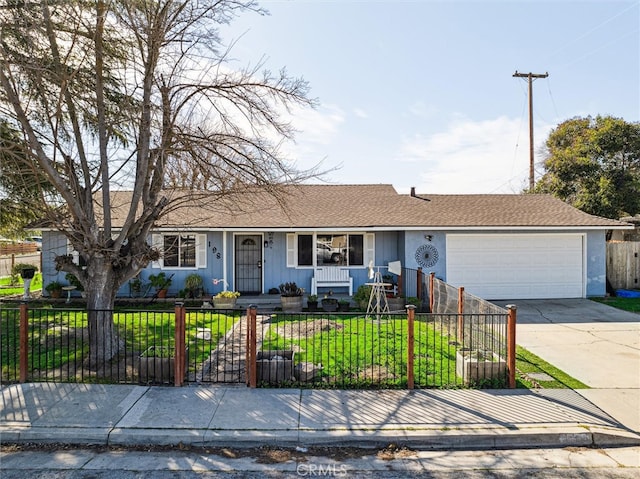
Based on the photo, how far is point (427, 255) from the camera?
44.2 ft

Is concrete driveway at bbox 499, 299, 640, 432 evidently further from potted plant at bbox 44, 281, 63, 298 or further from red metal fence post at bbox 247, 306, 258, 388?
potted plant at bbox 44, 281, 63, 298

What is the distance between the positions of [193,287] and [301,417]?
917 cm

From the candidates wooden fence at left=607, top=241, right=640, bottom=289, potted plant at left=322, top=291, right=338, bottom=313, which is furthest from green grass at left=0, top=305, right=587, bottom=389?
wooden fence at left=607, top=241, right=640, bottom=289

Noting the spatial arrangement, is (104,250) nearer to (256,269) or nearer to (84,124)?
(84,124)

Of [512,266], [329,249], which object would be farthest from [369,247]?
[512,266]

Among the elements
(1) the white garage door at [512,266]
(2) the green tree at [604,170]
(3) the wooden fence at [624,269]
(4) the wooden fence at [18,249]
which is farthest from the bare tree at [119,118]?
(4) the wooden fence at [18,249]

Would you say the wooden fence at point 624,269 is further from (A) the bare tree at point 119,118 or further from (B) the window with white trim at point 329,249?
(A) the bare tree at point 119,118

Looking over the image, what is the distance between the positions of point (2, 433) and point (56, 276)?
10907mm

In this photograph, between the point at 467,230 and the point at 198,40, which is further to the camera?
the point at 467,230

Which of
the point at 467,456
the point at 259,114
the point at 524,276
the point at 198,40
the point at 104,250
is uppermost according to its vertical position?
the point at 198,40

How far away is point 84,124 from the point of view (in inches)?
341

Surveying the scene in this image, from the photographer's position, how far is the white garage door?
44.4 ft

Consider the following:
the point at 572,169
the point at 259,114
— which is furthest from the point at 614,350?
the point at 572,169

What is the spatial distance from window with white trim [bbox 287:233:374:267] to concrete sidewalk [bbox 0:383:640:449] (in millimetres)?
8336
